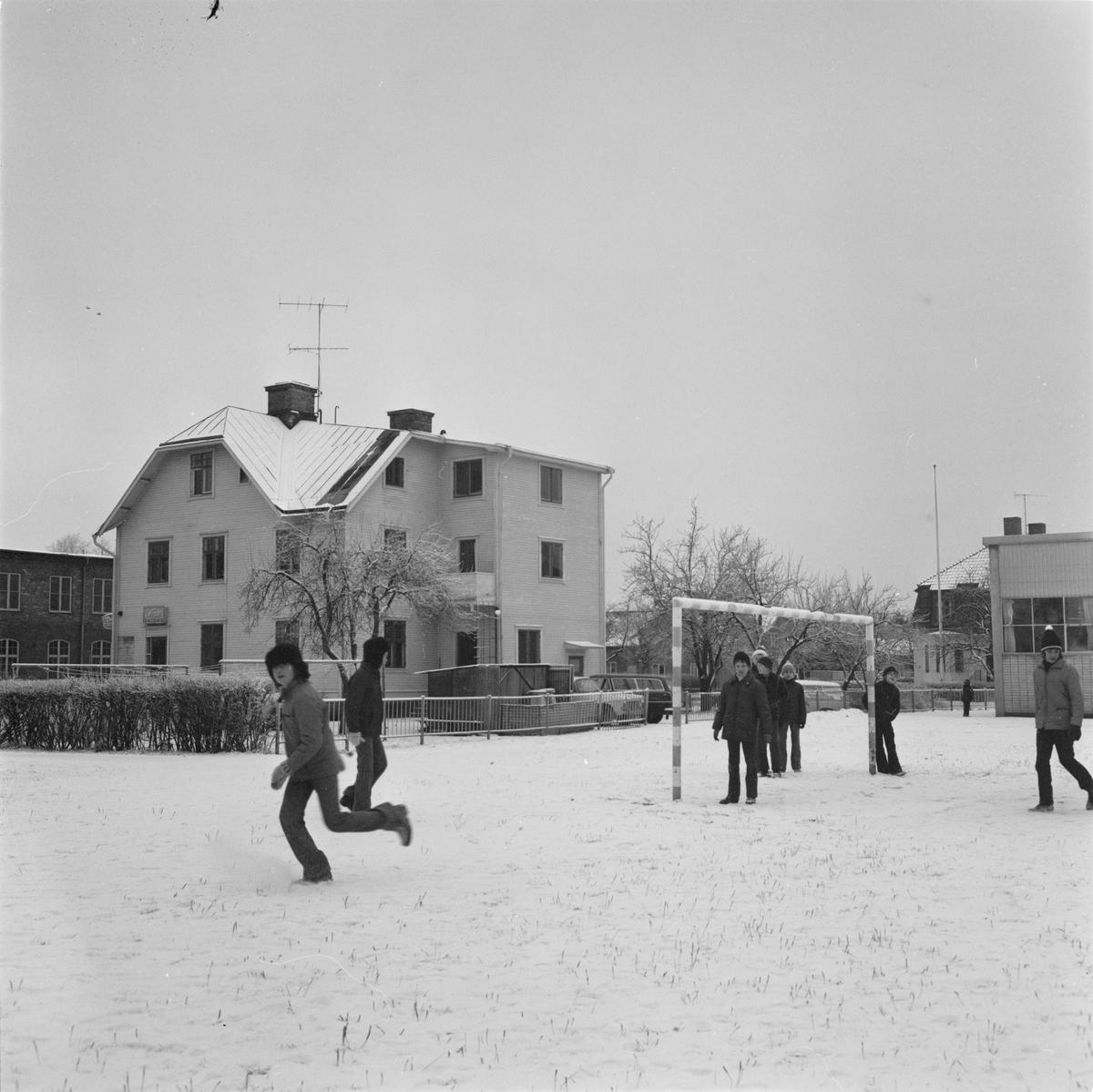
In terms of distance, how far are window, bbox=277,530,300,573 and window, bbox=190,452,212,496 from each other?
4963 mm

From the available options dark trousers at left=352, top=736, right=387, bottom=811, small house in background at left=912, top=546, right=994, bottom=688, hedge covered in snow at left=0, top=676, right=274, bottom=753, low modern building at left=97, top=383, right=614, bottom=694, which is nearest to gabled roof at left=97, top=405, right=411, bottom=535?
low modern building at left=97, top=383, right=614, bottom=694

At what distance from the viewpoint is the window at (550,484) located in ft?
142

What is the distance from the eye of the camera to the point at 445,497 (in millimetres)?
42469

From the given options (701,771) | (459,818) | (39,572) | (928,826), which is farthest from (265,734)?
(39,572)

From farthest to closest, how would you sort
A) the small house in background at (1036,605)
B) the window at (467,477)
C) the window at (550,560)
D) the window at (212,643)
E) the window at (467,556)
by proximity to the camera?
1. the window at (550,560)
2. the window at (467,477)
3. the window at (467,556)
4. the window at (212,643)
5. the small house in background at (1036,605)

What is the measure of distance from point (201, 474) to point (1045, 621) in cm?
2649

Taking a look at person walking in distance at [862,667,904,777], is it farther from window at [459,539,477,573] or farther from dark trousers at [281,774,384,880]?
window at [459,539,477,573]

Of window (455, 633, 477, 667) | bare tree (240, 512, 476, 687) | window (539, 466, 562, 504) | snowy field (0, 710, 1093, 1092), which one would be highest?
window (539, 466, 562, 504)

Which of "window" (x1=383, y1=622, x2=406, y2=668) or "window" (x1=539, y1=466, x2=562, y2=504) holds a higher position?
"window" (x1=539, y1=466, x2=562, y2=504)

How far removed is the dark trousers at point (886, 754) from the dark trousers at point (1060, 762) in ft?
14.5

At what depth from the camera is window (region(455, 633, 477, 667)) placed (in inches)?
1617

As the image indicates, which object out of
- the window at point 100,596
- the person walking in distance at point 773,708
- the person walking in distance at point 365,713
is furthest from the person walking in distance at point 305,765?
the window at point 100,596

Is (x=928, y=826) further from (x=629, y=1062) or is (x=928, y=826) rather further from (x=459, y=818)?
(x=629, y=1062)

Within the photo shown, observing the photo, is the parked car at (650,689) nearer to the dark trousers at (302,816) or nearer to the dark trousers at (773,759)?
the dark trousers at (773,759)
